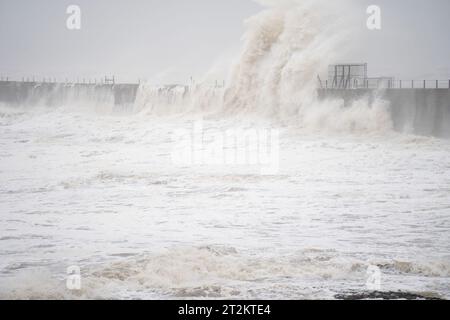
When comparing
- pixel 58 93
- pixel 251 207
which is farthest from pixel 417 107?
pixel 58 93

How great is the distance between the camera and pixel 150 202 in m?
10.6

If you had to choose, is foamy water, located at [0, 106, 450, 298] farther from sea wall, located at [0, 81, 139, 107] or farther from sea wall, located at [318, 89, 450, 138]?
sea wall, located at [0, 81, 139, 107]

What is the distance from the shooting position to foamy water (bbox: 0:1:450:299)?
6.60 metres

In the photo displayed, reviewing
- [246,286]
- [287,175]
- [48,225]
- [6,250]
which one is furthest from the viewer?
[287,175]

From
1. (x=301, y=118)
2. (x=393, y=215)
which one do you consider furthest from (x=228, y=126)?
(x=393, y=215)

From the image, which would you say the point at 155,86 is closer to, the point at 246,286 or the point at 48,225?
the point at 48,225

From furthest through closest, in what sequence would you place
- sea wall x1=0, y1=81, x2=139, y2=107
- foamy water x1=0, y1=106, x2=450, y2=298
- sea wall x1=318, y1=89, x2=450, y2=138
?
1. sea wall x1=0, y1=81, x2=139, y2=107
2. sea wall x1=318, y1=89, x2=450, y2=138
3. foamy water x1=0, y1=106, x2=450, y2=298

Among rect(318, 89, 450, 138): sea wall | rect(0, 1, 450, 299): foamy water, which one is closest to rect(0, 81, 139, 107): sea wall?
rect(0, 1, 450, 299): foamy water

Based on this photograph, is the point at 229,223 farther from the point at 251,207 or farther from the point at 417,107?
the point at 417,107

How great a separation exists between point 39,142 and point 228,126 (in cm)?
545

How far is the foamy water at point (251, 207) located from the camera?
21.6 feet

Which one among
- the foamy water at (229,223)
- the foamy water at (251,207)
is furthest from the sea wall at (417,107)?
the foamy water at (229,223)

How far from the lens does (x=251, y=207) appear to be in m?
9.98
